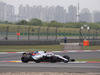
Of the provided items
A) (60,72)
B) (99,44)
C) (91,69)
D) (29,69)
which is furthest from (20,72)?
(99,44)

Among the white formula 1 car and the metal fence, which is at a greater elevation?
the metal fence

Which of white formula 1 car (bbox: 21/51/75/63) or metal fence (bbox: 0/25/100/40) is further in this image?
metal fence (bbox: 0/25/100/40)

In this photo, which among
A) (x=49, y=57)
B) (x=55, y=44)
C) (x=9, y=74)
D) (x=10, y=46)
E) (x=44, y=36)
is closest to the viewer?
(x=9, y=74)

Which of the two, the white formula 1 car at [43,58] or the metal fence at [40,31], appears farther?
the metal fence at [40,31]

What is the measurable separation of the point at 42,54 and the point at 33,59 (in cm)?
60

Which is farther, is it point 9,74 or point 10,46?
point 10,46

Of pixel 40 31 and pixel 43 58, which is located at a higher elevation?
pixel 40 31

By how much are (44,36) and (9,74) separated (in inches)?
1366

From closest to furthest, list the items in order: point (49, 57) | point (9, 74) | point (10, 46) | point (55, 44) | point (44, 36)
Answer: point (9, 74)
point (49, 57)
point (10, 46)
point (55, 44)
point (44, 36)

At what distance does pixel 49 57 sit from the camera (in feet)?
46.3

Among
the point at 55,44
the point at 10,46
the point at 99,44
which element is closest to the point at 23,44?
the point at 10,46

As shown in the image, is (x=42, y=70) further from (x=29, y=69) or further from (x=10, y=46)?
(x=10, y=46)

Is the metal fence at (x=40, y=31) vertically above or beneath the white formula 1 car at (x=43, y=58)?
above

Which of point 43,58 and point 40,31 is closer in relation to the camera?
point 43,58
